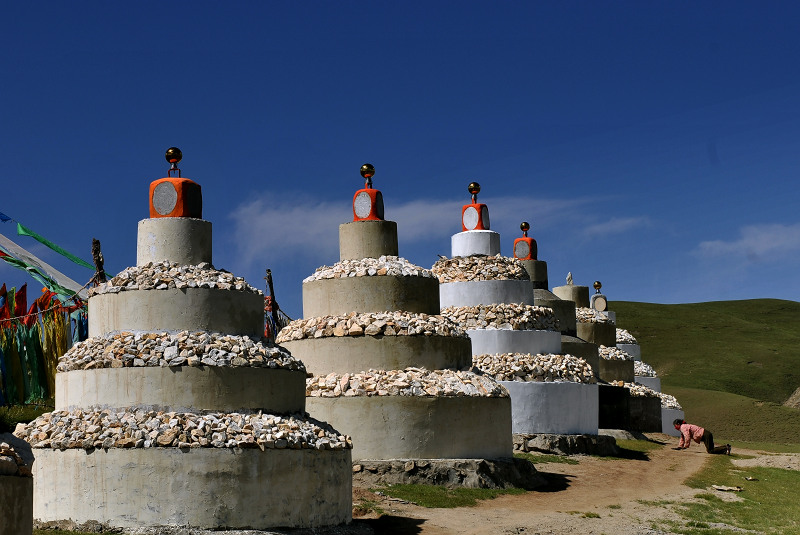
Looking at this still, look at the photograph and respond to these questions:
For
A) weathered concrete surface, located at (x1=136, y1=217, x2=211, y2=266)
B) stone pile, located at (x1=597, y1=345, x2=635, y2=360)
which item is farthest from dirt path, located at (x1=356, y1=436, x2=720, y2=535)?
stone pile, located at (x1=597, y1=345, x2=635, y2=360)

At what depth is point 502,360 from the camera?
27.7 metres

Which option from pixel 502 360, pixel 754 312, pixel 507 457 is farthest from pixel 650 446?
pixel 754 312

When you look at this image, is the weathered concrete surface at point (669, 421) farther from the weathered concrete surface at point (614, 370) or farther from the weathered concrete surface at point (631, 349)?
the weathered concrete surface at point (631, 349)

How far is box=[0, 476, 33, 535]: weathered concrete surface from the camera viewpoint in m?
8.68

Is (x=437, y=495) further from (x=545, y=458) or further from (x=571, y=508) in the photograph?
(x=545, y=458)

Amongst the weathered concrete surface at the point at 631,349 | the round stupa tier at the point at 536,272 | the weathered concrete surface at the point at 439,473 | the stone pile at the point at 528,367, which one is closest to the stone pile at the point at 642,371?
the weathered concrete surface at the point at 631,349

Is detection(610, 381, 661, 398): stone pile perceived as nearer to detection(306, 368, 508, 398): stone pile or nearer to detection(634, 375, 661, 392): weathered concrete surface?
detection(634, 375, 661, 392): weathered concrete surface

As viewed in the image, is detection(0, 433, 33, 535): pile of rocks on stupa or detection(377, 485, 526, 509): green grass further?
detection(377, 485, 526, 509): green grass

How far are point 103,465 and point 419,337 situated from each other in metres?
8.47

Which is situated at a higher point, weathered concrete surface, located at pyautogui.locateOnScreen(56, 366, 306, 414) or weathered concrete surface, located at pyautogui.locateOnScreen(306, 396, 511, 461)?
weathered concrete surface, located at pyautogui.locateOnScreen(56, 366, 306, 414)

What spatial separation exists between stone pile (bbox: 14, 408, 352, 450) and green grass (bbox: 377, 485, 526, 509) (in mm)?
4563

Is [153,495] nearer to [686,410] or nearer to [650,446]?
[650,446]

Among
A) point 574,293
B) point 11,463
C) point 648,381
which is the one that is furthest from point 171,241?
→ point 648,381

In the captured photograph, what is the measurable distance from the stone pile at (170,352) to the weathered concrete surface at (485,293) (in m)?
14.8
